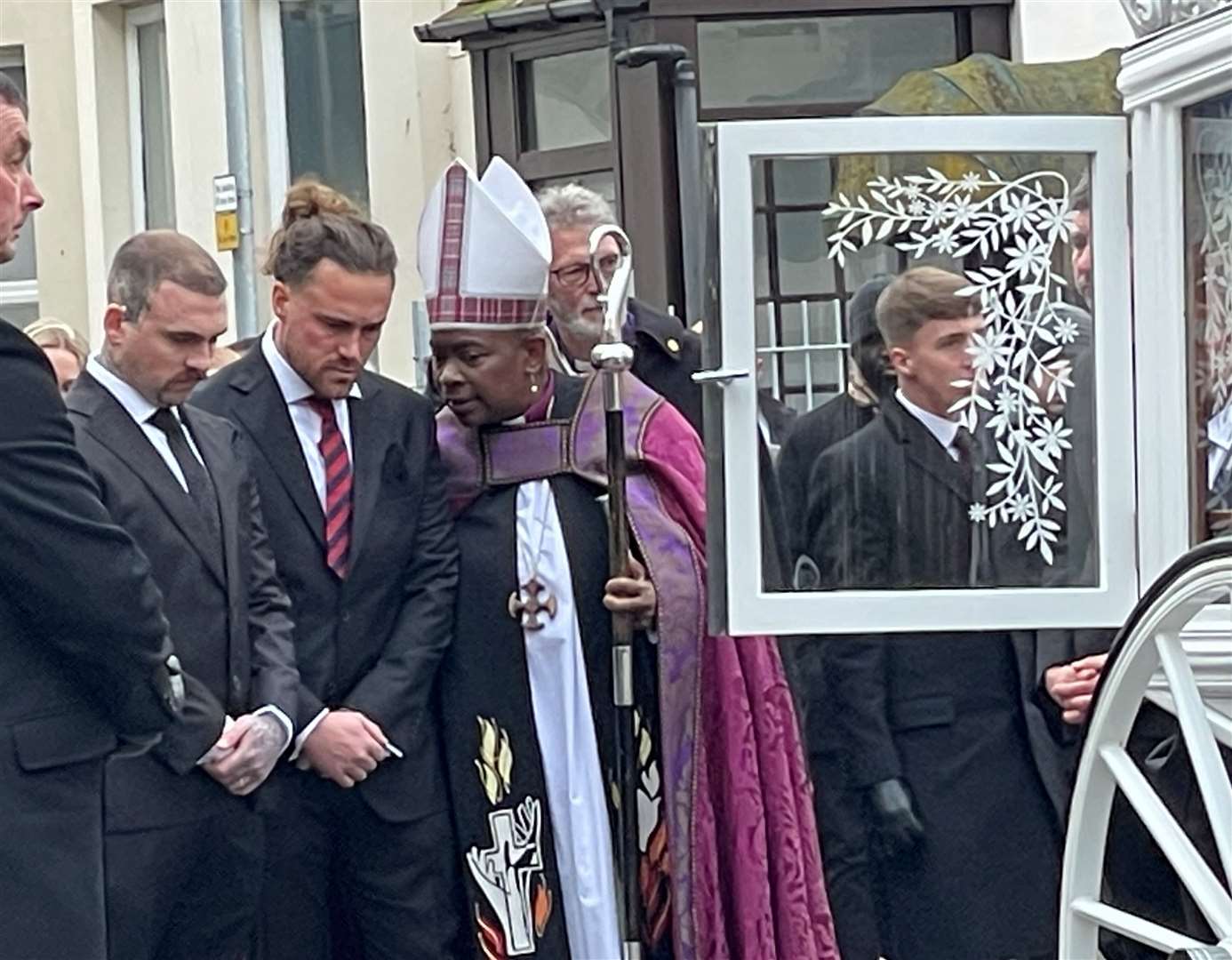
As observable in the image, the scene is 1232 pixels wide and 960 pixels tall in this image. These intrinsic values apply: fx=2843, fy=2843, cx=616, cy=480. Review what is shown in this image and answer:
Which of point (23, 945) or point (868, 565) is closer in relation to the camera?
point (23, 945)

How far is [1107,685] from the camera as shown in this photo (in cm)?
430

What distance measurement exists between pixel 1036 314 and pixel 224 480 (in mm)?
1449

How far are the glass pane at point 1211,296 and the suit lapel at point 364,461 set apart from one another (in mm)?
1491

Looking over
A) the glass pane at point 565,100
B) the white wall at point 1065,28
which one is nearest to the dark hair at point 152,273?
the white wall at point 1065,28

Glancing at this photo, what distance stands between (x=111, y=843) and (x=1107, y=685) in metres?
1.69

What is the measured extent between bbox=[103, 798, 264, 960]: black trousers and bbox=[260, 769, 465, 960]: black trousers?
139mm

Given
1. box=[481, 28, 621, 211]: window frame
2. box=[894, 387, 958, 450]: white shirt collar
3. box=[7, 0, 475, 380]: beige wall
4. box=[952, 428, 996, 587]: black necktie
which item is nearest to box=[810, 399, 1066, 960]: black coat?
box=[952, 428, 996, 587]: black necktie

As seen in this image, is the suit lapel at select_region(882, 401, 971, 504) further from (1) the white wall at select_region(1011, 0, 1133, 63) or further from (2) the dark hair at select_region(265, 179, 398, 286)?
(1) the white wall at select_region(1011, 0, 1133, 63)

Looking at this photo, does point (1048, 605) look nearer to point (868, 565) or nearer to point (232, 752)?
point (868, 565)

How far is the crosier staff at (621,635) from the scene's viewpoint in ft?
16.5

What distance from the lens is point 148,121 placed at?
52.6 feet

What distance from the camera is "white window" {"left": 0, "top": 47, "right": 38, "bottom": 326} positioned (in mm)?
16359

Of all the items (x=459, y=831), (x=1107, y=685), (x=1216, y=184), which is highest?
(x=1216, y=184)

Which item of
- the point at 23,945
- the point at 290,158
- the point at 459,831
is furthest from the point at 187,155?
the point at 23,945
